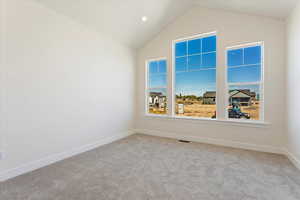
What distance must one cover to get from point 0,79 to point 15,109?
448 mm

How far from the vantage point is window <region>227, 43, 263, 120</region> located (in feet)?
10.4

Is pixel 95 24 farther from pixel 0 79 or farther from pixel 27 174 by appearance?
pixel 27 174

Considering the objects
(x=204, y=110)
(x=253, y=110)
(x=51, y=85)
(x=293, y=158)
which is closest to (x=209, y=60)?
(x=204, y=110)

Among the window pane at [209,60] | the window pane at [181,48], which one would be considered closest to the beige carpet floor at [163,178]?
the window pane at [209,60]

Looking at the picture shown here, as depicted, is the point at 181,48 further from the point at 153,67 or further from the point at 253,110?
Result: the point at 253,110

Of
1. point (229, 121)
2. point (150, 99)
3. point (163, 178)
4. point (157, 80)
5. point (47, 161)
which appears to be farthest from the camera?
point (150, 99)

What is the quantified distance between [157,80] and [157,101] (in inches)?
25.7

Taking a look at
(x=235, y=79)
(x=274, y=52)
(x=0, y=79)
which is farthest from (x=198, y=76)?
(x=0, y=79)

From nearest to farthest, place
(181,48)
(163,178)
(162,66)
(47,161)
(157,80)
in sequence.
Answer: (163,178)
(47,161)
(181,48)
(162,66)
(157,80)

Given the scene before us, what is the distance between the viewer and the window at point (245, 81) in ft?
10.4

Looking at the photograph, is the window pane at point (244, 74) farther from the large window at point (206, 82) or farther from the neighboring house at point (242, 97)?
the neighboring house at point (242, 97)

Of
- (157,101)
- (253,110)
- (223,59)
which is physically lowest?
(253,110)

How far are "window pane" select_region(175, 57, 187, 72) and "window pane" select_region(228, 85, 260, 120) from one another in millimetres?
1332

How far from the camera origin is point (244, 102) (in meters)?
3.33
